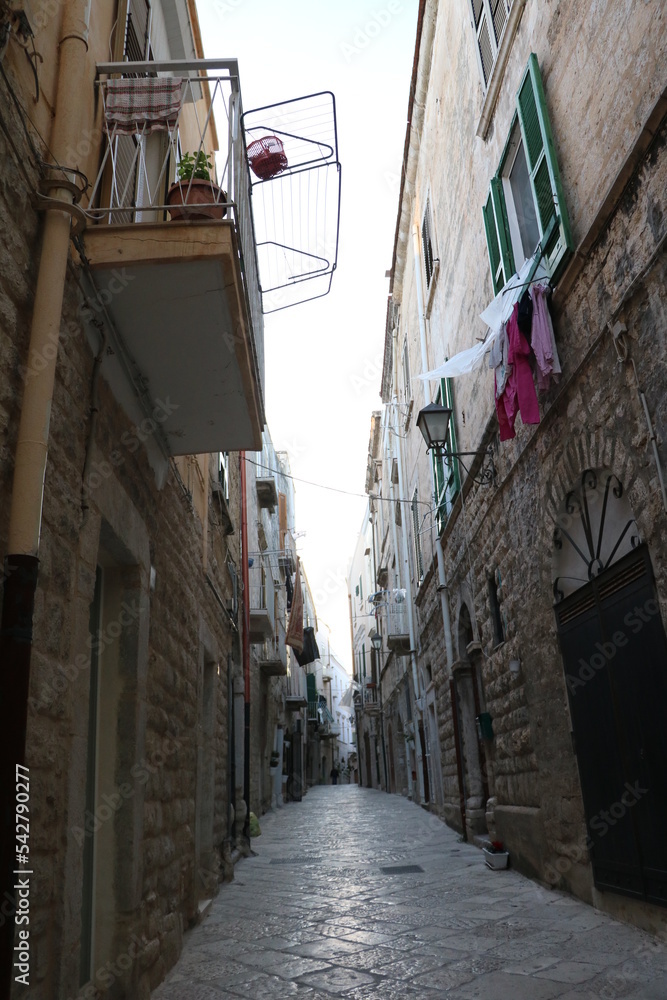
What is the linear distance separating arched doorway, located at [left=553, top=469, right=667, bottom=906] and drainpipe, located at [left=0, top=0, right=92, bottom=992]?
343cm

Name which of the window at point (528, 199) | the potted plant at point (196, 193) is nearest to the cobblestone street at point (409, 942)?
the potted plant at point (196, 193)

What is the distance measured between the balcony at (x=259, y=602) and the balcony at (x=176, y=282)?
1040 centimetres

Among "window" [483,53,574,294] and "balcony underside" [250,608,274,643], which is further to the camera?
"balcony underside" [250,608,274,643]

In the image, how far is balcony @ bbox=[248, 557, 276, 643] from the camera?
15.2m

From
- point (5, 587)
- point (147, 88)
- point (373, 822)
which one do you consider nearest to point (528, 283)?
point (147, 88)

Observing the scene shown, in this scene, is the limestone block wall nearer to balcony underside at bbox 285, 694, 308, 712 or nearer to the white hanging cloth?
the white hanging cloth

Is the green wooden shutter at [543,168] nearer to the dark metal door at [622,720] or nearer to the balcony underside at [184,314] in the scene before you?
the dark metal door at [622,720]

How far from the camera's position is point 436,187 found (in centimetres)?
1166

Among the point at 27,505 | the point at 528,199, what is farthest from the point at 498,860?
the point at 27,505

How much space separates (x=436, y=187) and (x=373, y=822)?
11144 millimetres

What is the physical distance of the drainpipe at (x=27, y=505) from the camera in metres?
2.31

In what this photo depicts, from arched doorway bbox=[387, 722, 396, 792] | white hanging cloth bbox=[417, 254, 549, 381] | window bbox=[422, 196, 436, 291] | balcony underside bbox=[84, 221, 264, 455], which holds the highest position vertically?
window bbox=[422, 196, 436, 291]

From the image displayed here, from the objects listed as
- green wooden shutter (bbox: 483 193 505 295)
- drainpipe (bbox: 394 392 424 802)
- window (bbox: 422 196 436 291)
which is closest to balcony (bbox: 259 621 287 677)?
drainpipe (bbox: 394 392 424 802)

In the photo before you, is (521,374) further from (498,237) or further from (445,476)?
(445,476)
